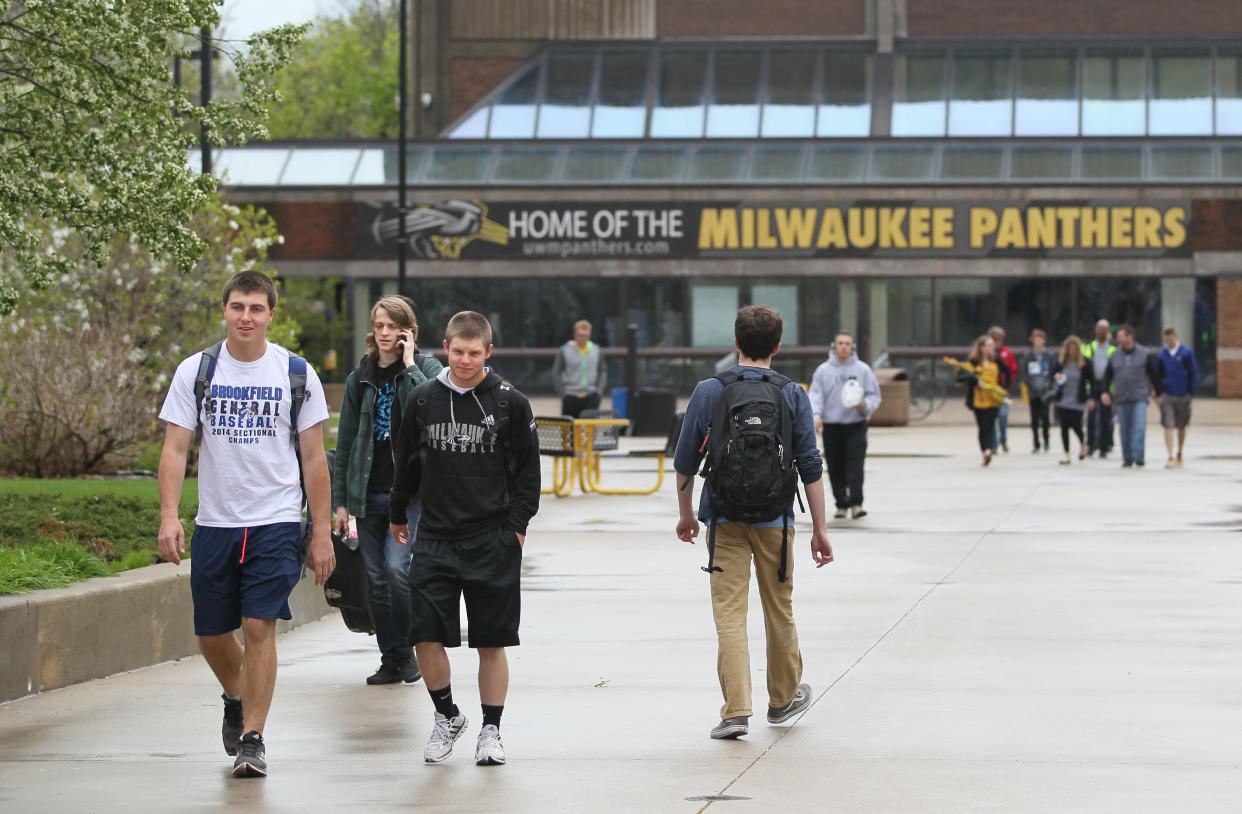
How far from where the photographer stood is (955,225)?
144ft

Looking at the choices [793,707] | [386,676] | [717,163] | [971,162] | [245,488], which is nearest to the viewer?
[245,488]

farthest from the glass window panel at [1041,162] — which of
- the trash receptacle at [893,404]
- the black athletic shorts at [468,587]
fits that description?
the black athletic shorts at [468,587]

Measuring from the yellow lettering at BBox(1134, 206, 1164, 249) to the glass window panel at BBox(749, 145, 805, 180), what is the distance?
7032 millimetres

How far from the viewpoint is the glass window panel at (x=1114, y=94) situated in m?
45.7

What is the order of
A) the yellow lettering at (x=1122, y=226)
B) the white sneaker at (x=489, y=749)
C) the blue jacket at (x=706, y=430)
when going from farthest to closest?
the yellow lettering at (x=1122, y=226)
the blue jacket at (x=706, y=430)
the white sneaker at (x=489, y=749)

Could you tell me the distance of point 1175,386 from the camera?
2598 centimetres

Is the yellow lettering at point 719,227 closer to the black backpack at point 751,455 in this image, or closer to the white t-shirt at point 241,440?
the black backpack at point 751,455

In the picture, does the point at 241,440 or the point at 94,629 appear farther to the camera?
the point at 94,629

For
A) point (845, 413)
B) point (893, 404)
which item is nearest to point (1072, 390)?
point (845, 413)

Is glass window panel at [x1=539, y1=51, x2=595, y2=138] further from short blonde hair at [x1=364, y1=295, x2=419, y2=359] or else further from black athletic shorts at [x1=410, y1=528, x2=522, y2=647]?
black athletic shorts at [x1=410, y1=528, x2=522, y2=647]

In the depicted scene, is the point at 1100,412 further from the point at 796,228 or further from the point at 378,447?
the point at 378,447

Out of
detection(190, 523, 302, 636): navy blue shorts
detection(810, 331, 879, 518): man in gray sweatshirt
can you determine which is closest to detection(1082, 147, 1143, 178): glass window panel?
detection(810, 331, 879, 518): man in gray sweatshirt

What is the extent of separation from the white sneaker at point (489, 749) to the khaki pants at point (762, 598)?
40.4 inches

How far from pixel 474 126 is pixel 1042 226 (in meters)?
12.4
